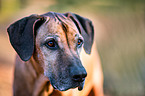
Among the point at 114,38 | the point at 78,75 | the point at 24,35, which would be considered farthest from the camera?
the point at 114,38

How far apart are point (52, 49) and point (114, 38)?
3883 mm

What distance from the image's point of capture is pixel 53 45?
2109 mm

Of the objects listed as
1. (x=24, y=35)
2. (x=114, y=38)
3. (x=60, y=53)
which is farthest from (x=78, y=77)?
(x=114, y=38)

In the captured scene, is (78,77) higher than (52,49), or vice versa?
(52,49)

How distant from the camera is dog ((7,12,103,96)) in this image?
1.97 meters

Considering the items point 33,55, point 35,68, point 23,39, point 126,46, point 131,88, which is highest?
point 23,39

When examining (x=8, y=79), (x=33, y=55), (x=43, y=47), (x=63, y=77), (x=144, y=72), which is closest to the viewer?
(x=63, y=77)

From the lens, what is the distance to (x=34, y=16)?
223cm

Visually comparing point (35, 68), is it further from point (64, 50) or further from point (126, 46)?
point (126, 46)

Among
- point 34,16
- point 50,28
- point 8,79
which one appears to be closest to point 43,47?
point 50,28

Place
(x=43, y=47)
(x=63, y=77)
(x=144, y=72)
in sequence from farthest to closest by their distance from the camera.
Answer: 1. (x=144, y=72)
2. (x=43, y=47)
3. (x=63, y=77)

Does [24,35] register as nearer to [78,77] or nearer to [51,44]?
[51,44]

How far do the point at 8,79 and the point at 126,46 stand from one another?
3164 millimetres

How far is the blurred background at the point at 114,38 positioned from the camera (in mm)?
5199
